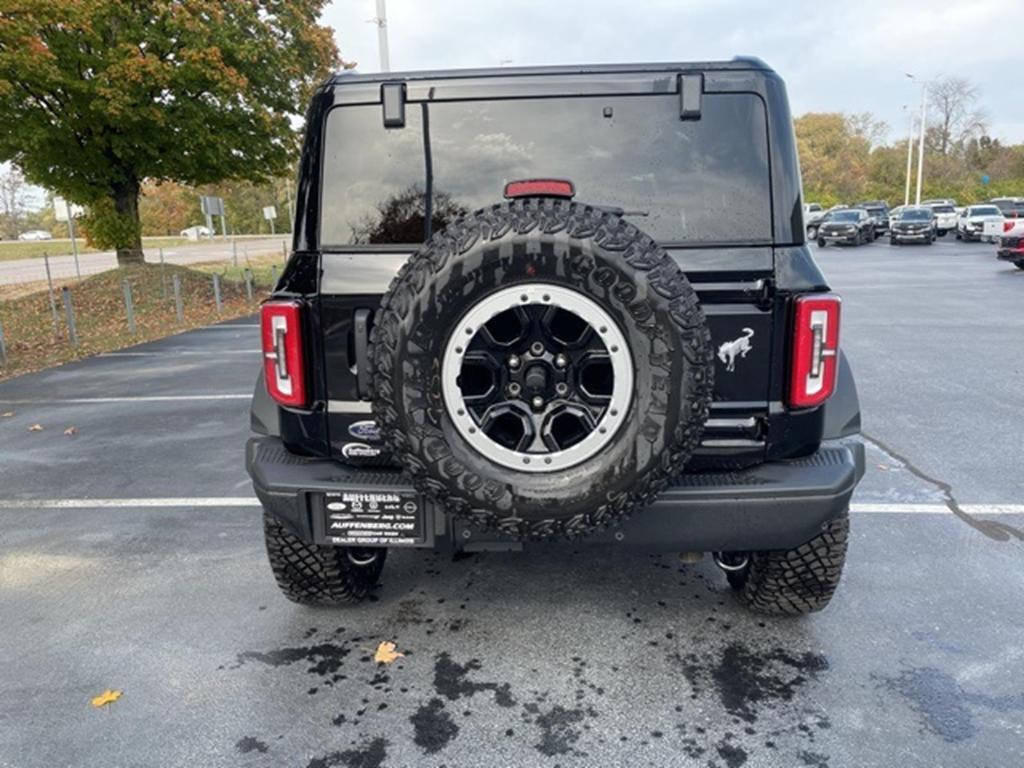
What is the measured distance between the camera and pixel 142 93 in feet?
51.3

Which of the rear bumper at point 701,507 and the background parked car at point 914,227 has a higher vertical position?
the background parked car at point 914,227

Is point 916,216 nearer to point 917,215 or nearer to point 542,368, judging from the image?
point 917,215

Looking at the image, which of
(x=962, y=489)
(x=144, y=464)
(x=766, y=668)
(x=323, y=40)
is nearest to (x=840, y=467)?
(x=766, y=668)

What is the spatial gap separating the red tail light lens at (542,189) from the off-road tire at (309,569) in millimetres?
1625

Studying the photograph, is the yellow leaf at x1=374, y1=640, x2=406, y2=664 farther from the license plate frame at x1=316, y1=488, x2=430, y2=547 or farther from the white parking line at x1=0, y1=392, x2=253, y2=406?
the white parking line at x1=0, y1=392, x2=253, y2=406

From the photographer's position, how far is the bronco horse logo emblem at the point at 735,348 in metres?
2.57

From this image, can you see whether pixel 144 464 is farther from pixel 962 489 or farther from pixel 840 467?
pixel 962 489

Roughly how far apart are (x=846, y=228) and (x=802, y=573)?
3467 cm

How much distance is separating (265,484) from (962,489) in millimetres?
4118

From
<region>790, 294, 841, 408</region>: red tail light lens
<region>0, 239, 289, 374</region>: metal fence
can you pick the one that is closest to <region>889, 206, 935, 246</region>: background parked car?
<region>0, 239, 289, 374</region>: metal fence

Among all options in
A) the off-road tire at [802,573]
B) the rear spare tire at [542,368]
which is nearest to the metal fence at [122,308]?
the rear spare tire at [542,368]

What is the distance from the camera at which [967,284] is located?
16.7 m

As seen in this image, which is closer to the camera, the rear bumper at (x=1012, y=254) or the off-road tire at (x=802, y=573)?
the off-road tire at (x=802, y=573)

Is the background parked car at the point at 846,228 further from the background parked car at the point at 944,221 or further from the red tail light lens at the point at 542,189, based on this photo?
the red tail light lens at the point at 542,189
